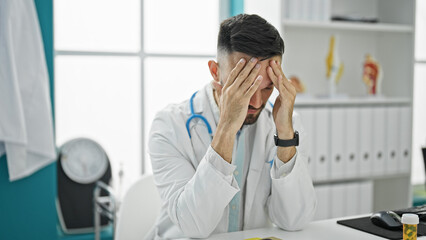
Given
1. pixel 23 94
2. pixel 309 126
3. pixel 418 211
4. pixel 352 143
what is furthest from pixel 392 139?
pixel 23 94

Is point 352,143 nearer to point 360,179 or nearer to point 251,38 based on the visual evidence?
point 360,179

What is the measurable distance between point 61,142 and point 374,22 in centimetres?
193

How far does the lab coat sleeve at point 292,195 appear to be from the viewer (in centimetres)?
164

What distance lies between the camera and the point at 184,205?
1.59 m

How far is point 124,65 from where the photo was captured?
9.66 feet

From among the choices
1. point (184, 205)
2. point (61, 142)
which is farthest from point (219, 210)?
point (61, 142)

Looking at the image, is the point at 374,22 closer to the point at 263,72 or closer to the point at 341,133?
the point at 341,133

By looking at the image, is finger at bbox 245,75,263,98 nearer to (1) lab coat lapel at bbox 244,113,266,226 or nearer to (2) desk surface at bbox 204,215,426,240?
(1) lab coat lapel at bbox 244,113,266,226

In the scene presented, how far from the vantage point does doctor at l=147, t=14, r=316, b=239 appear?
1579 millimetres

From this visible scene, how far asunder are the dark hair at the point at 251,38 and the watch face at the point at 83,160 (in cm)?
120

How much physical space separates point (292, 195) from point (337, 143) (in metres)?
1.40

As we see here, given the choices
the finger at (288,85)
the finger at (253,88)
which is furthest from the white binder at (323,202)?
the finger at (253,88)

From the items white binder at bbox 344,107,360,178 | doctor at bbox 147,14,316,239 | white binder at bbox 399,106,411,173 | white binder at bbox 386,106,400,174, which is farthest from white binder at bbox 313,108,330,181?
doctor at bbox 147,14,316,239

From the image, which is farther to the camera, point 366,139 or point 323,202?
point 366,139
